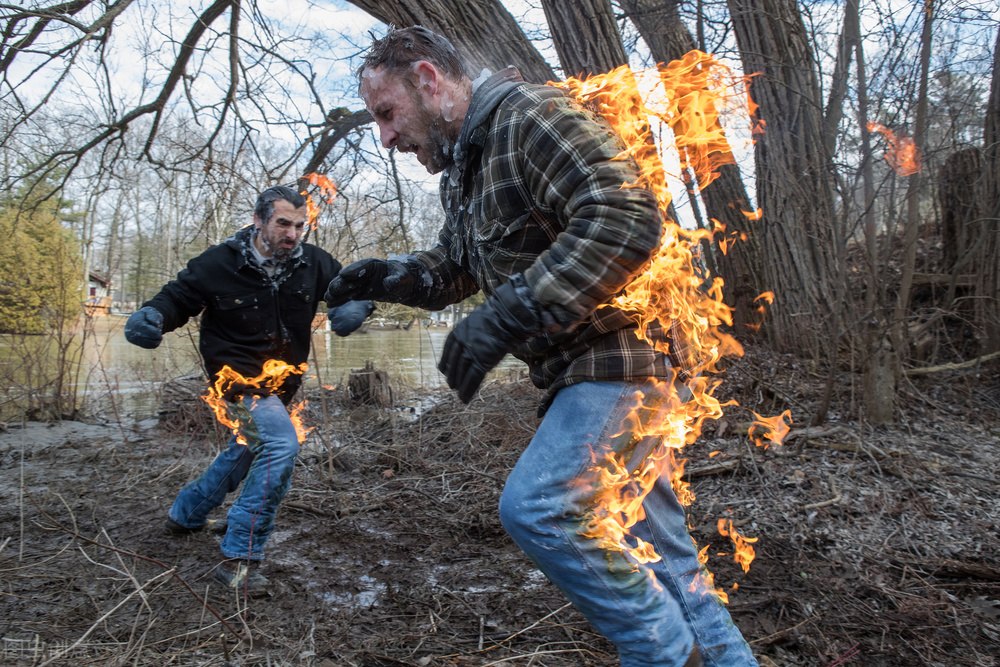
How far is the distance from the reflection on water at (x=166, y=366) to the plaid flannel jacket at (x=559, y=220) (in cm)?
258

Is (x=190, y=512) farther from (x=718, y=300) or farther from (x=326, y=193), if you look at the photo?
(x=326, y=193)

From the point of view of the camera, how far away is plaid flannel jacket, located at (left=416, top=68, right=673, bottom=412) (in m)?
1.47

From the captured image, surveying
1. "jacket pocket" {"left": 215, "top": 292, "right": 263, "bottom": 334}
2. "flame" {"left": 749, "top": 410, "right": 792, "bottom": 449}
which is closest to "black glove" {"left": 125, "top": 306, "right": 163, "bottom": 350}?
"jacket pocket" {"left": 215, "top": 292, "right": 263, "bottom": 334}

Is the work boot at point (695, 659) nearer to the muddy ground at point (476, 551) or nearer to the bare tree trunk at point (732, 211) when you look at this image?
the muddy ground at point (476, 551)

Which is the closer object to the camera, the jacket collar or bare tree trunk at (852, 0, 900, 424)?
the jacket collar

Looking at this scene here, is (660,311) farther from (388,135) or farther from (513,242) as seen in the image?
(388,135)

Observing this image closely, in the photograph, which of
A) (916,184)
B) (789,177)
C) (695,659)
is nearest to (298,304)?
(695,659)

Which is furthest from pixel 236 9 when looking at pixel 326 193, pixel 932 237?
pixel 932 237

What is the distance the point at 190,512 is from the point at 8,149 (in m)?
5.26

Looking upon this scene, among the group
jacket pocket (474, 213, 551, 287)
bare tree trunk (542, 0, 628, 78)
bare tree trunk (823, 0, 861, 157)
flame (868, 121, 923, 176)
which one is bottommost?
jacket pocket (474, 213, 551, 287)

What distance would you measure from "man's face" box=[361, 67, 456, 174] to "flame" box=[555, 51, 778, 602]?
0.49 meters

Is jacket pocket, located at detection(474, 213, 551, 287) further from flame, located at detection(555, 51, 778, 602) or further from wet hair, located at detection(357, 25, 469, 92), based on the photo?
wet hair, located at detection(357, 25, 469, 92)

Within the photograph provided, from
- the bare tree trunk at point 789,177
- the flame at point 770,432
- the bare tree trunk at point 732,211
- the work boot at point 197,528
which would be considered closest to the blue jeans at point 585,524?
the work boot at point 197,528

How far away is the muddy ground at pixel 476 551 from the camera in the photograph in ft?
7.72
